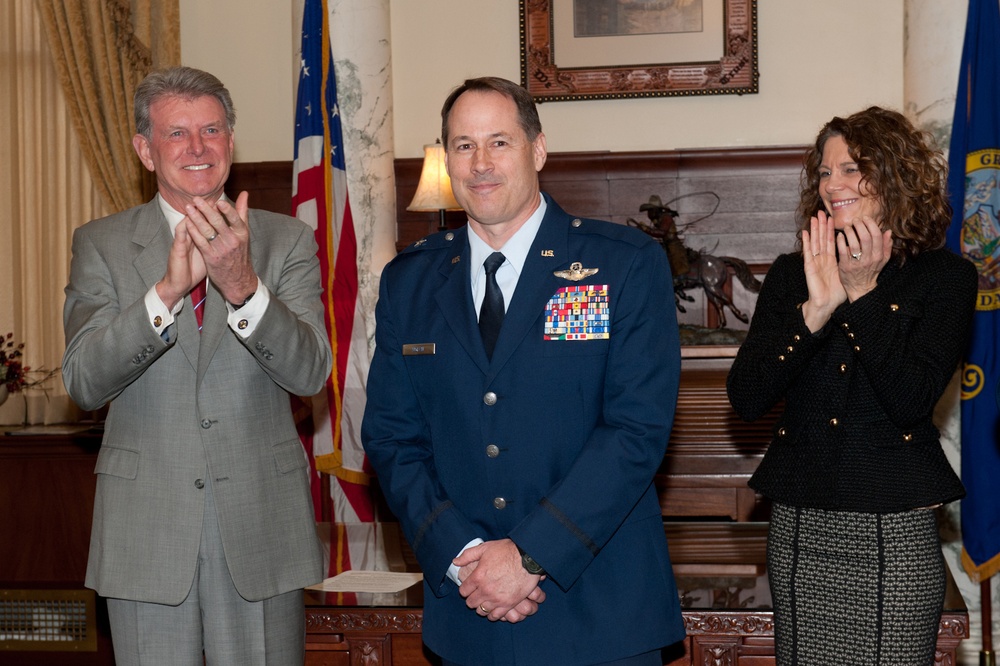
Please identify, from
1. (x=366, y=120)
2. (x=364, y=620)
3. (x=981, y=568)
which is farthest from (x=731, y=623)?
(x=366, y=120)

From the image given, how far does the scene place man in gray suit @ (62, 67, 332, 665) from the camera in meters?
2.06

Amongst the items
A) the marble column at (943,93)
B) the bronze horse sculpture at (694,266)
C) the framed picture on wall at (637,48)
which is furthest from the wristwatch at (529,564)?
the framed picture on wall at (637,48)

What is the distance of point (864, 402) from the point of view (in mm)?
2314

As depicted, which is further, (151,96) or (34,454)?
(34,454)

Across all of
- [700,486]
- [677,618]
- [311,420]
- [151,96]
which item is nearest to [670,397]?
[677,618]

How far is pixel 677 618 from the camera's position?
2072 millimetres

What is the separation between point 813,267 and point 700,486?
2.58m

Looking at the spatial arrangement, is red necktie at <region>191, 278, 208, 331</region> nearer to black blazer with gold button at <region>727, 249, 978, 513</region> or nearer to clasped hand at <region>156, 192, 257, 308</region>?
clasped hand at <region>156, 192, 257, 308</region>

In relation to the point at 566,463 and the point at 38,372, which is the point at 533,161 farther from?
the point at 38,372

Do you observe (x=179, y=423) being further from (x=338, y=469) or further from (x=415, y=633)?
(x=338, y=469)

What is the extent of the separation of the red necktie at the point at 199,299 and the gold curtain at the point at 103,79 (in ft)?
12.8

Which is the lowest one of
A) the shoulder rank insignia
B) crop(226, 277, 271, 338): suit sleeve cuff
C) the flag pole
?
the flag pole

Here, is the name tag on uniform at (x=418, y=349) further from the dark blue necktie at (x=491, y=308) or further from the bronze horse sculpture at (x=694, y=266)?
the bronze horse sculpture at (x=694, y=266)

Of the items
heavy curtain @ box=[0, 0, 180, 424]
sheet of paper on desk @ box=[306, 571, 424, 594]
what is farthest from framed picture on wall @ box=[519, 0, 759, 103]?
sheet of paper on desk @ box=[306, 571, 424, 594]
